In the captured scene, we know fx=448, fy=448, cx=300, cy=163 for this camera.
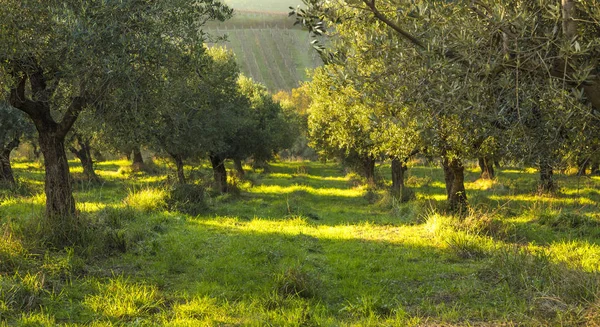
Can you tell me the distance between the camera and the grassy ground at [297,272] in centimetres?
781

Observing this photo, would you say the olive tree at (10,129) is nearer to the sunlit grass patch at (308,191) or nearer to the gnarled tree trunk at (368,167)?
the sunlit grass patch at (308,191)

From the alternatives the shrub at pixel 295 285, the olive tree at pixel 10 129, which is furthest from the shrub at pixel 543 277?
the olive tree at pixel 10 129

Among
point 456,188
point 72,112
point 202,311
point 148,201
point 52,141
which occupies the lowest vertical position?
point 202,311

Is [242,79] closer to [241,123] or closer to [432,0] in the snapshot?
[241,123]

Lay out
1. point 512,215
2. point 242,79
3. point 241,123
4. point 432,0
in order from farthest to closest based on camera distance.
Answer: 1. point 242,79
2. point 241,123
3. point 512,215
4. point 432,0

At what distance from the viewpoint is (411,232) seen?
54.4ft

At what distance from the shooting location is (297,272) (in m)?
9.49

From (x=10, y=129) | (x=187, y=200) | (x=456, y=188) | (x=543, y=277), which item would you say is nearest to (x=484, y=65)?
(x=543, y=277)

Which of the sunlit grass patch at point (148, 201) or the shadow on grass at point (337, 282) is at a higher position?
the sunlit grass patch at point (148, 201)

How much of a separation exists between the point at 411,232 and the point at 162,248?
8.87m

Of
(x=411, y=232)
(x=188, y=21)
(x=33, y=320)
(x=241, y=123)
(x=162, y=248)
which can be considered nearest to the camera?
(x=33, y=320)

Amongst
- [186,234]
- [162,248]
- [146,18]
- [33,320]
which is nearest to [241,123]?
[186,234]

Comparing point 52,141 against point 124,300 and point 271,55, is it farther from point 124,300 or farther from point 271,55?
point 271,55

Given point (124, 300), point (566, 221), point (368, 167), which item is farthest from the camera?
point (368, 167)
